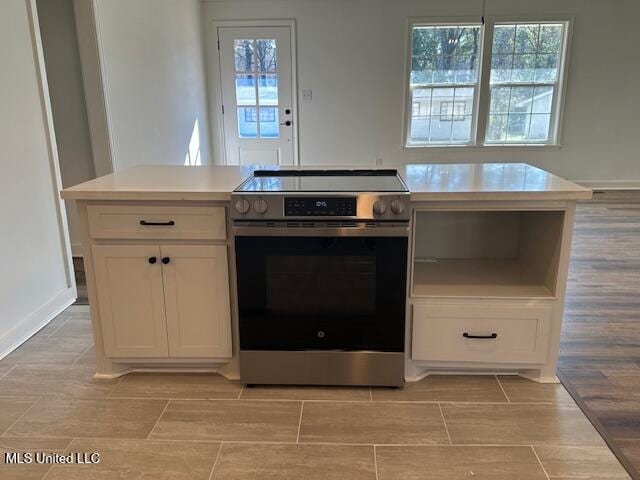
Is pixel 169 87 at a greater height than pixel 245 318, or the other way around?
pixel 169 87

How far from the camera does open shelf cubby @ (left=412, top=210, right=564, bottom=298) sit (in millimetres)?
2070

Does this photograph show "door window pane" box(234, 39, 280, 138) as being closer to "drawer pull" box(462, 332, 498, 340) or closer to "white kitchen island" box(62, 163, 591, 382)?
"white kitchen island" box(62, 163, 591, 382)

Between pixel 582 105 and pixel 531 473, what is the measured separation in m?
5.87

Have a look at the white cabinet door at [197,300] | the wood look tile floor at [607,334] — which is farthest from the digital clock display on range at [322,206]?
the wood look tile floor at [607,334]

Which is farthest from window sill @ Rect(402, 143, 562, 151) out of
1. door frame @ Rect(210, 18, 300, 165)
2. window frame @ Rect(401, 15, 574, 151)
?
door frame @ Rect(210, 18, 300, 165)

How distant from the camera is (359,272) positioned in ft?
6.42

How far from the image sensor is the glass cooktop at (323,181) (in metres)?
1.93

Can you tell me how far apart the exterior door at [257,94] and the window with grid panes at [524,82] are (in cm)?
262

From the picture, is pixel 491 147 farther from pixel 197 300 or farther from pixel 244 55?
pixel 197 300

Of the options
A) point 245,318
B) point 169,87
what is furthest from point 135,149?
point 245,318

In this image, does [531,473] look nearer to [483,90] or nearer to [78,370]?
[78,370]

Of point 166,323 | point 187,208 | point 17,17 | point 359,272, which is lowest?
point 166,323

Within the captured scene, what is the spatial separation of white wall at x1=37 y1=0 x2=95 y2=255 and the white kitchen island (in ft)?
5.70

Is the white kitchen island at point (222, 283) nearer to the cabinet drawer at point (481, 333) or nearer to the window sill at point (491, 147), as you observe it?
the cabinet drawer at point (481, 333)
